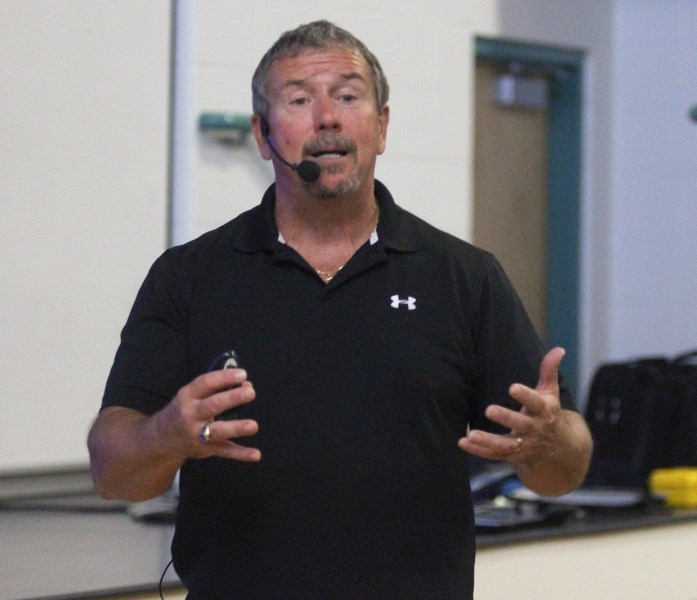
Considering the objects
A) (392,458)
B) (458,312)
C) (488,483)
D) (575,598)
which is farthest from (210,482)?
(488,483)

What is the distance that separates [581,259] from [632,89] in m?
0.58

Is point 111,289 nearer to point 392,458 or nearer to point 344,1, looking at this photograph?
point 344,1

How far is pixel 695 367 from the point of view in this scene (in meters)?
3.02

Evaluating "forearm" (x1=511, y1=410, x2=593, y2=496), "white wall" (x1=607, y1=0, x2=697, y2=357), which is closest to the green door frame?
"white wall" (x1=607, y1=0, x2=697, y2=357)

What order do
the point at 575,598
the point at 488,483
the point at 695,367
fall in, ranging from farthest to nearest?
the point at 695,367, the point at 488,483, the point at 575,598

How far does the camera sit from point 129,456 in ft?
4.61

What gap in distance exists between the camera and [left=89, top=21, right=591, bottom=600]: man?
1.46 metres

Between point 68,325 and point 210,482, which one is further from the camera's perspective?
point 68,325

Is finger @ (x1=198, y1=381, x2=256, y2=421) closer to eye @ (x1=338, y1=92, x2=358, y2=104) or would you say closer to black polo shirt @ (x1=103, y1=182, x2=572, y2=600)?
black polo shirt @ (x1=103, y1=182, x2=572, y2=600)

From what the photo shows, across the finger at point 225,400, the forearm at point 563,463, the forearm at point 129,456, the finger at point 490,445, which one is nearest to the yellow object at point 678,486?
the forearm at point 563,463

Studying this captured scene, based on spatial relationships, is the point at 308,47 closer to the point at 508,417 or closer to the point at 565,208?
the point at 508,417

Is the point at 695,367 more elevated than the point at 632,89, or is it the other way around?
the point at 632,89

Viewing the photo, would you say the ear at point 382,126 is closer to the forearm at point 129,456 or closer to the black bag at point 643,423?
the forearm at point 129,456

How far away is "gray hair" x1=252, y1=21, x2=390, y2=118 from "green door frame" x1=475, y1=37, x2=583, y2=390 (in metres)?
2.46
